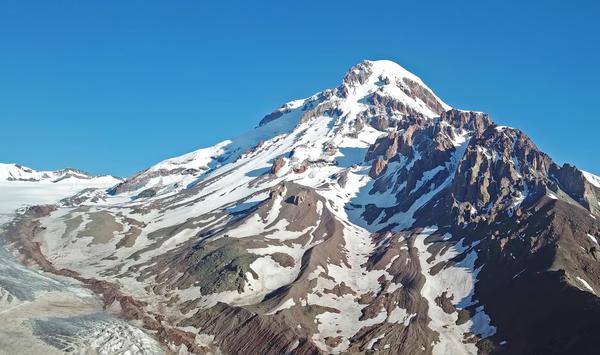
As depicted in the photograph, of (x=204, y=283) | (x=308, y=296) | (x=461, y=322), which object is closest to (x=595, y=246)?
(x=461, y=322)

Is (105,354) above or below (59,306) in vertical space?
below

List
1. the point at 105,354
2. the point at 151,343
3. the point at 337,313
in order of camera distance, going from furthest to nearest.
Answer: the point at 337,313 < the point at 151,343 < the point at 105,354

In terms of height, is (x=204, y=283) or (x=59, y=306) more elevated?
(x=204, y=283)

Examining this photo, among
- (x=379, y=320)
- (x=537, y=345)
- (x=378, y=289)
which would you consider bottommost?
(x=537, y=345)

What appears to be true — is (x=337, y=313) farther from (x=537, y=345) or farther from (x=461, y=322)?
(x=537, y=345)

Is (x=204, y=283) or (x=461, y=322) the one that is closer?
(x=461, y=322)

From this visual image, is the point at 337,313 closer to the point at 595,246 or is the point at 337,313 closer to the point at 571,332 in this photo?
the point at 571,332

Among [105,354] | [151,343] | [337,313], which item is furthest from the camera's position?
[337,313]

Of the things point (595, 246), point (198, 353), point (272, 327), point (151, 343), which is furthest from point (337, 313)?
point (595, 246)

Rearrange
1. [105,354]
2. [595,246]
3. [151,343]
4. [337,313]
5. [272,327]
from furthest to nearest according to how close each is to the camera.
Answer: [595,246], [337,313], [272,327], [151,343], [105,354]
